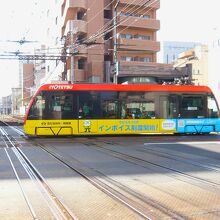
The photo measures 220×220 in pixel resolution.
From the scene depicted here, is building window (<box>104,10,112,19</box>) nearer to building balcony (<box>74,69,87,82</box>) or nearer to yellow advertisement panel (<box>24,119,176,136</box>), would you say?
building balcony (<box>74,69,87,82</box>)

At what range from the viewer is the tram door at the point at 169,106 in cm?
2625

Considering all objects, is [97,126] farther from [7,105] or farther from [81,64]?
[7,105]

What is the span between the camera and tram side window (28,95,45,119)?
24234 millimetres

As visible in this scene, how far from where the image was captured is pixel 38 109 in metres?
24.4

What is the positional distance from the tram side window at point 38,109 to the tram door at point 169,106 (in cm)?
685

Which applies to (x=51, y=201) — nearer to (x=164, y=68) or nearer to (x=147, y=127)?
(x=147, y=127)

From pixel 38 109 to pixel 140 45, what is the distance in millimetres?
37412

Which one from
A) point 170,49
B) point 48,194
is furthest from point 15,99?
point 48,194

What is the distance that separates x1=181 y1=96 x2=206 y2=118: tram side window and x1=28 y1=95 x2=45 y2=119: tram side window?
8.19 meters

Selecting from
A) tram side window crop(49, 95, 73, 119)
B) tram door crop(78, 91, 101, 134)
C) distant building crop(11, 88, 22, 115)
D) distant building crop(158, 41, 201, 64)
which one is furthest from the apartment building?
distant building crop(11, 88, 22, 115)

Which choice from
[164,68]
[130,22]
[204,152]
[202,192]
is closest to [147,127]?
[204,152]

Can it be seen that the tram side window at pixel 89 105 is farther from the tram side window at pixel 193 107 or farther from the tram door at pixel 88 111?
the tram side window at pixel 193 107

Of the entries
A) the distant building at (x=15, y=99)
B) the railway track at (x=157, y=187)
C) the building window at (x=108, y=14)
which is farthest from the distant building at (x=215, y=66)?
the distant building at (x=15, y=99)

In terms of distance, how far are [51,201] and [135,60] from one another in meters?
54.0
